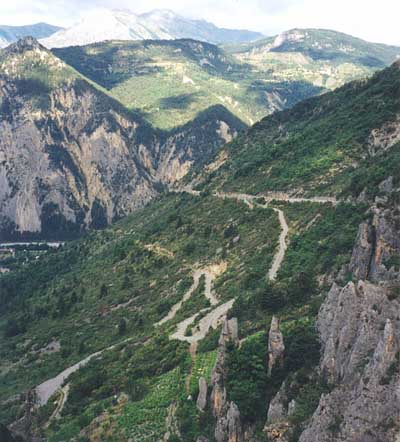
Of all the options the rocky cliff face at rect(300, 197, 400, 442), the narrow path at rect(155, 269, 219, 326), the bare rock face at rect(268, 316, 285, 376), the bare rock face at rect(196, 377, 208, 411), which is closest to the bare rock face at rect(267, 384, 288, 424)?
the rocky cliff face at rect(300, 197, 400, 442)

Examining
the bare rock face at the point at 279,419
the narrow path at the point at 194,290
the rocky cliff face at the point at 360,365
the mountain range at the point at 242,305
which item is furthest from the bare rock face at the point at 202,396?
the narrow path at the point at 194,290

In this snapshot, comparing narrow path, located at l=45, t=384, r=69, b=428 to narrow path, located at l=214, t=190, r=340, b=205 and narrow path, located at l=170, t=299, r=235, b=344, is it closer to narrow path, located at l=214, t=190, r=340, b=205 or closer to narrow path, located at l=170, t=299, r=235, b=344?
narrow path, located at l=170, t=299, r=235, b=344

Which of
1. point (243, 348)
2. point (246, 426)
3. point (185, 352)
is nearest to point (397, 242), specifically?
point (243, 348)

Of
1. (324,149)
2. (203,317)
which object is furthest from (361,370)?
(324,149)

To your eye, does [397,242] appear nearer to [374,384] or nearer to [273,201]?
[374,384]

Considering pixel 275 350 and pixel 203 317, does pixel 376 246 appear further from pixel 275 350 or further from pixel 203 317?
pixel 203 317

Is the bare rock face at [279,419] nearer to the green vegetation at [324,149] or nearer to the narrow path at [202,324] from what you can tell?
the narrow path at [202,324]
